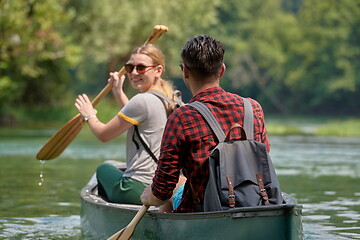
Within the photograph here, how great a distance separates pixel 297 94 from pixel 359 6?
10.8 m

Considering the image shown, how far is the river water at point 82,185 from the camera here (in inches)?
301

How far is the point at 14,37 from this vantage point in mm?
25750

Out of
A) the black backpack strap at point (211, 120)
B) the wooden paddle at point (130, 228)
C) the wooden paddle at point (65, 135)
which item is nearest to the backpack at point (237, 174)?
the black backpack strap at point (211, 120)

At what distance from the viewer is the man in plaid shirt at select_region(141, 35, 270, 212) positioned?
4637mm

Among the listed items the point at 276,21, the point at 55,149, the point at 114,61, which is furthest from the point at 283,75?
the point at 55,149

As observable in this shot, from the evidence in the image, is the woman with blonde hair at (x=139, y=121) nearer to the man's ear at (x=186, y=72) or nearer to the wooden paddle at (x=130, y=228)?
the wooden paddle at (x=130, y=228)

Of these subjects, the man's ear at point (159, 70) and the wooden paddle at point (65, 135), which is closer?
the man's ear at point (159, 70)

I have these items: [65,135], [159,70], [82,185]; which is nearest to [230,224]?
[159,70]

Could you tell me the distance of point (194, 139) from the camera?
465 centimetres

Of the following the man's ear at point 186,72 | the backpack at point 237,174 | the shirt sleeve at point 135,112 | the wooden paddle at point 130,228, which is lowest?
the wooden paddle at point 130,228

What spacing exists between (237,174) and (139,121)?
161 cm

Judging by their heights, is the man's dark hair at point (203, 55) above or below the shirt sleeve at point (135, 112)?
above

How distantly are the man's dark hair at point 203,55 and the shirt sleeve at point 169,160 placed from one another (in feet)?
0.99

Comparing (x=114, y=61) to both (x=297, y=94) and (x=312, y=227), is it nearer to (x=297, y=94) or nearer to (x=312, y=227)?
(x=297, y=94)
